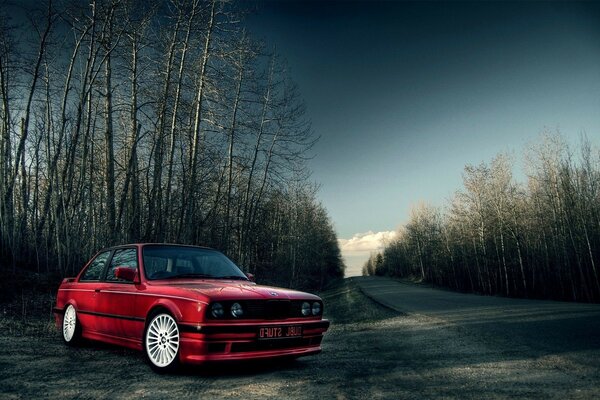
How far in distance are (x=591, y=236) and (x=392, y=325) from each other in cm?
2719

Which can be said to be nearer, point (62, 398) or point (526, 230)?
point (62, 398)

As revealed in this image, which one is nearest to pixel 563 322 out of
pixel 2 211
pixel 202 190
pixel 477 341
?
pixel 477 341

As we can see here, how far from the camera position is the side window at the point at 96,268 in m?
6.25

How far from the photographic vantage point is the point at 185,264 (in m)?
5.85

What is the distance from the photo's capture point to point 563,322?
8.55 meters

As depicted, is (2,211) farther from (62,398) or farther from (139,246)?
(62,398)

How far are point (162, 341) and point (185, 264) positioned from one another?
4.71 feet

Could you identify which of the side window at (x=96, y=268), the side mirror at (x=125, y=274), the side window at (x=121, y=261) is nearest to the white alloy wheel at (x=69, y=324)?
the side window at (x=96, y=268)

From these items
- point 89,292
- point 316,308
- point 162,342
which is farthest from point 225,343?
point 89,292

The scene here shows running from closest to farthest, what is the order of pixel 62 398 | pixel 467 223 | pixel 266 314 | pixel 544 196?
pixel 62 398 → pixel 266 314 → pixel 544 196 → pixel 467 223

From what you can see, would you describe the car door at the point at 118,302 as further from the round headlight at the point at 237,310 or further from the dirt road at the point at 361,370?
the round headlight at the point at 237,310

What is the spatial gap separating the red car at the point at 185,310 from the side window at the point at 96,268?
2cm

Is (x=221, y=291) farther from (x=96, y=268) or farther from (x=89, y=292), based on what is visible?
(x=96, y=268)

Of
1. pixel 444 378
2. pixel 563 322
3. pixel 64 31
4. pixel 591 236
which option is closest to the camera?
pixel 444 378
